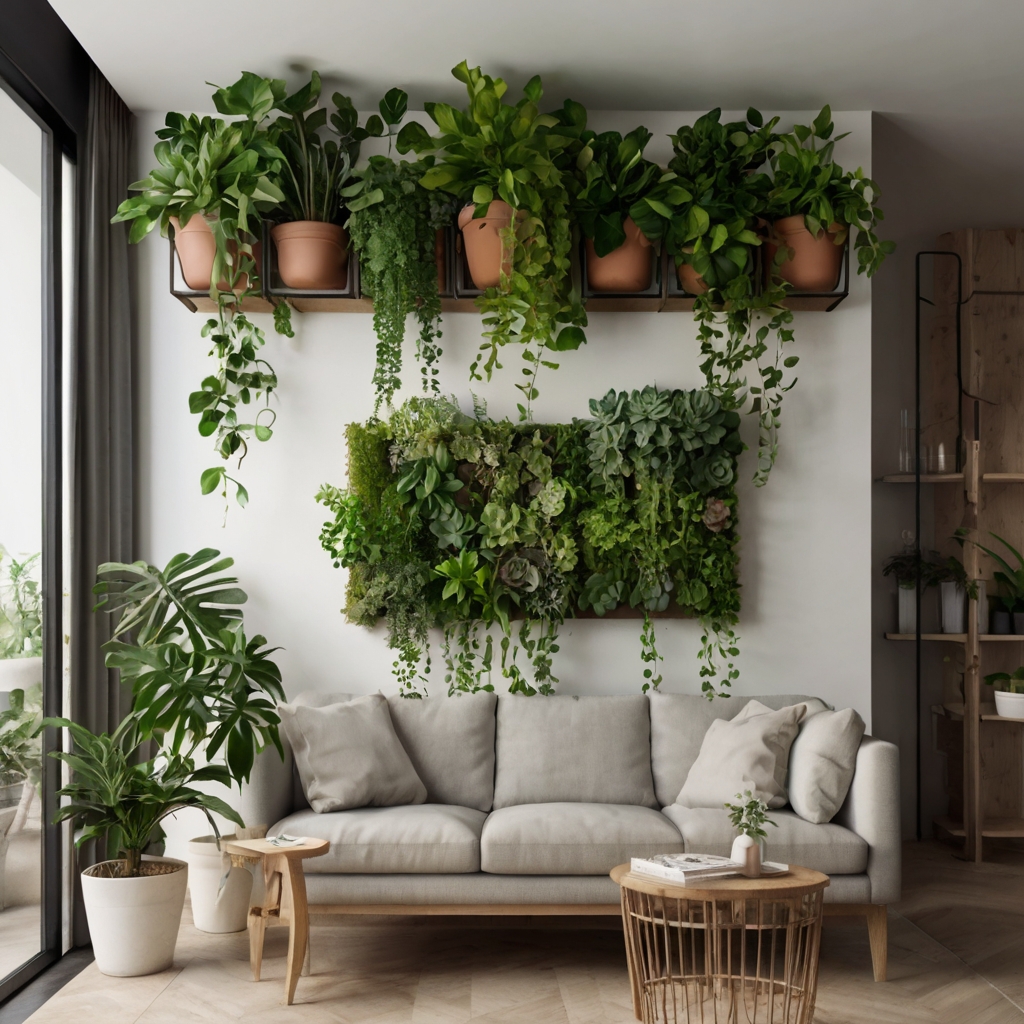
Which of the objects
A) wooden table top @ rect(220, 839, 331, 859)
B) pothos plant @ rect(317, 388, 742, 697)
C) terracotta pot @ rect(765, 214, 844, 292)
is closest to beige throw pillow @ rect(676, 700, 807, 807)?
pothos plant @ rect(317, 388, 742, 697)

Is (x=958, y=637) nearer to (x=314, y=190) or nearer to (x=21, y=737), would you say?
(x=314, y=190)

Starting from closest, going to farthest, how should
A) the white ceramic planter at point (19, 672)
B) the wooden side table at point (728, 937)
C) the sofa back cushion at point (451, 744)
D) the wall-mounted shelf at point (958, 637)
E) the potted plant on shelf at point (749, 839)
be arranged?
the wooden side table at point (728, 937)
the potted plant on shelf at point (749, 839)
the white ceramic planter at point (19, 672)
the sofa back cushion at point (451, 744)
the wall-mounted shelf at point (958, 637)

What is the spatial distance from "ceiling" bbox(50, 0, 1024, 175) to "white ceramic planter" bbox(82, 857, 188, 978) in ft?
8.97

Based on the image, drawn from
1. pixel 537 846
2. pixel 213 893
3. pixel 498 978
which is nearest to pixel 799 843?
pixel 537 846

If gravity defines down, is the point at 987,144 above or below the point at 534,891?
above

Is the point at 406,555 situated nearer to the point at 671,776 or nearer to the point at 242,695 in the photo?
the point at 242,695

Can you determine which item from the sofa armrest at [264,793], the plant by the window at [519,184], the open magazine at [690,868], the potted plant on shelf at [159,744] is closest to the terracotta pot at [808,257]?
the plant by the window at [519,184]

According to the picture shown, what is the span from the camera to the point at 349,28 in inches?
129

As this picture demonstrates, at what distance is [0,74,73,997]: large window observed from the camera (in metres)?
3.04

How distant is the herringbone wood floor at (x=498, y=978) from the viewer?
9.24 feet

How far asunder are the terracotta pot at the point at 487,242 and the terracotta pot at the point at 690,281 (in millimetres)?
661

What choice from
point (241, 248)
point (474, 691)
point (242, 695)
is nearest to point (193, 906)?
point (242, 695)

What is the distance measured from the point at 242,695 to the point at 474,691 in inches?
35.1

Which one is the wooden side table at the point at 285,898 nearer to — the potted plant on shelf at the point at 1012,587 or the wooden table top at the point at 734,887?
the wooden table top at the point at 734,887
